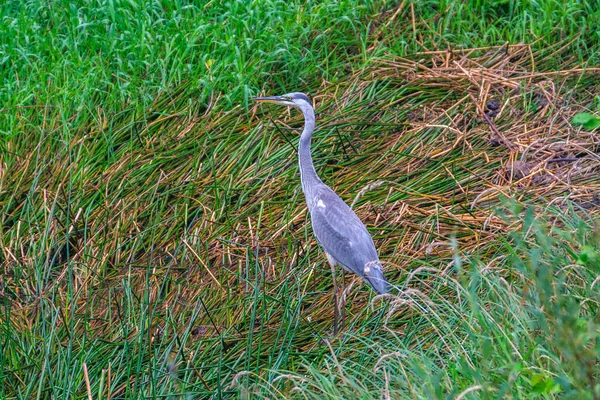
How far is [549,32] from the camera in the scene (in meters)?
5.98

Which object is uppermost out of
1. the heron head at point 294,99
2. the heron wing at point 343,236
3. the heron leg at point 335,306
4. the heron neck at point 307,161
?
the heron head at point 294,99

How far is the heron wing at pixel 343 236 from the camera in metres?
4.22

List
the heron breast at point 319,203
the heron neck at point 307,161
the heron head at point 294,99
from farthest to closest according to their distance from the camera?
1. the heron head at point 294,99
2. the heron neck at point 307,161
3. the heron breast at point 319,203

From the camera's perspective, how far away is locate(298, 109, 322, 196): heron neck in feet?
15.3

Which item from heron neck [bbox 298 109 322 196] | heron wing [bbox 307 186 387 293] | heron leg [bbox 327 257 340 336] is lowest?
heron leg [bbox 327 257 340 336]

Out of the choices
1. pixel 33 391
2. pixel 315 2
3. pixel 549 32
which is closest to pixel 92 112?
pixel 315 2

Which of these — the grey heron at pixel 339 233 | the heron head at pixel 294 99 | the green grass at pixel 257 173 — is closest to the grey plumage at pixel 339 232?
the grey heron at pixel 339 233

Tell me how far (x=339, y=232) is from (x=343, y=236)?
0.12 feet

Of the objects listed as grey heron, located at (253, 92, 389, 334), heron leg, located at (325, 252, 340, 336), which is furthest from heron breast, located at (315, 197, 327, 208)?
heron leg, located at (325, 252, 340, 336)

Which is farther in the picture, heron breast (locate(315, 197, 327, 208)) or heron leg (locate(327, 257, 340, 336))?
heron breast (locate(315, 197, 327, 208))

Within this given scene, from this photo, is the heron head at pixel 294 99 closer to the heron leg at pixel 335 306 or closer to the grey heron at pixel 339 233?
the grey heron at pixel 339 233

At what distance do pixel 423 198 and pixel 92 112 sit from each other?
238 cm

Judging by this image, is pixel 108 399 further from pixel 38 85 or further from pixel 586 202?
pixel 38 85

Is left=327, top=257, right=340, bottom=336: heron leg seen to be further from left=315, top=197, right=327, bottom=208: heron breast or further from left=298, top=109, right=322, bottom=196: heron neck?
left=298, top=109, right=322, bottom=196: heron neck
